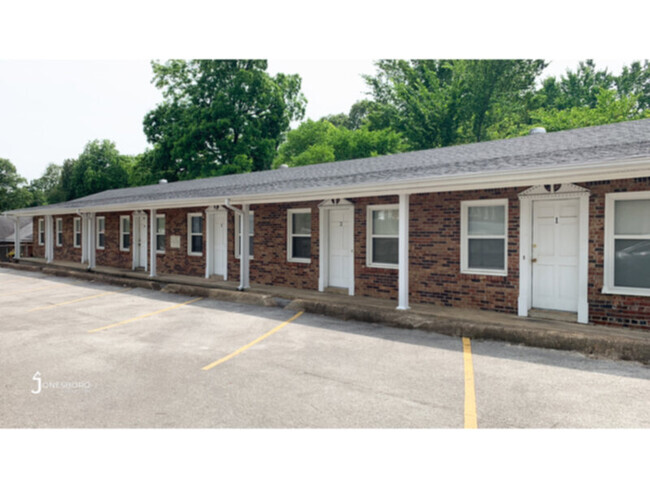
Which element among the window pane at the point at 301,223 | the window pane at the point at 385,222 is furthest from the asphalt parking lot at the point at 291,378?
the window pane at the point at 301,223

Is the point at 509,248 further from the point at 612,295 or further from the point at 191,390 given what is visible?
the point at 191,390

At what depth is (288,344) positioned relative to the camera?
22.5 ft

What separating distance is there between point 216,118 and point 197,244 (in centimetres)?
1997

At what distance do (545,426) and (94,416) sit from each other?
166 inches

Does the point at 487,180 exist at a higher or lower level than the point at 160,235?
higher

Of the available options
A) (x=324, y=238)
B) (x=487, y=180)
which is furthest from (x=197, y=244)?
(x=487, y=180)

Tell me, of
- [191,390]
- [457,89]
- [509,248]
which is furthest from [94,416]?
[457,89]

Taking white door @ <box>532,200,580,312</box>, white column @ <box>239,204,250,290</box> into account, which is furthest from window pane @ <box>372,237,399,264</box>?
white column @ <box>239,204,250,290</box>

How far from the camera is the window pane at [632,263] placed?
702cm

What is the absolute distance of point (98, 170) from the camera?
47.7 meters

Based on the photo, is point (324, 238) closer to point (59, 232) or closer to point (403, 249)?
point (403, 249)

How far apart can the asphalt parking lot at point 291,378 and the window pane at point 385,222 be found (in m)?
2.82

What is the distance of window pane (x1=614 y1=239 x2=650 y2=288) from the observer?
702 centimetres

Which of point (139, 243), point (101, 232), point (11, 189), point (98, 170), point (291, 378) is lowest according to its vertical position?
point (291, 378)
